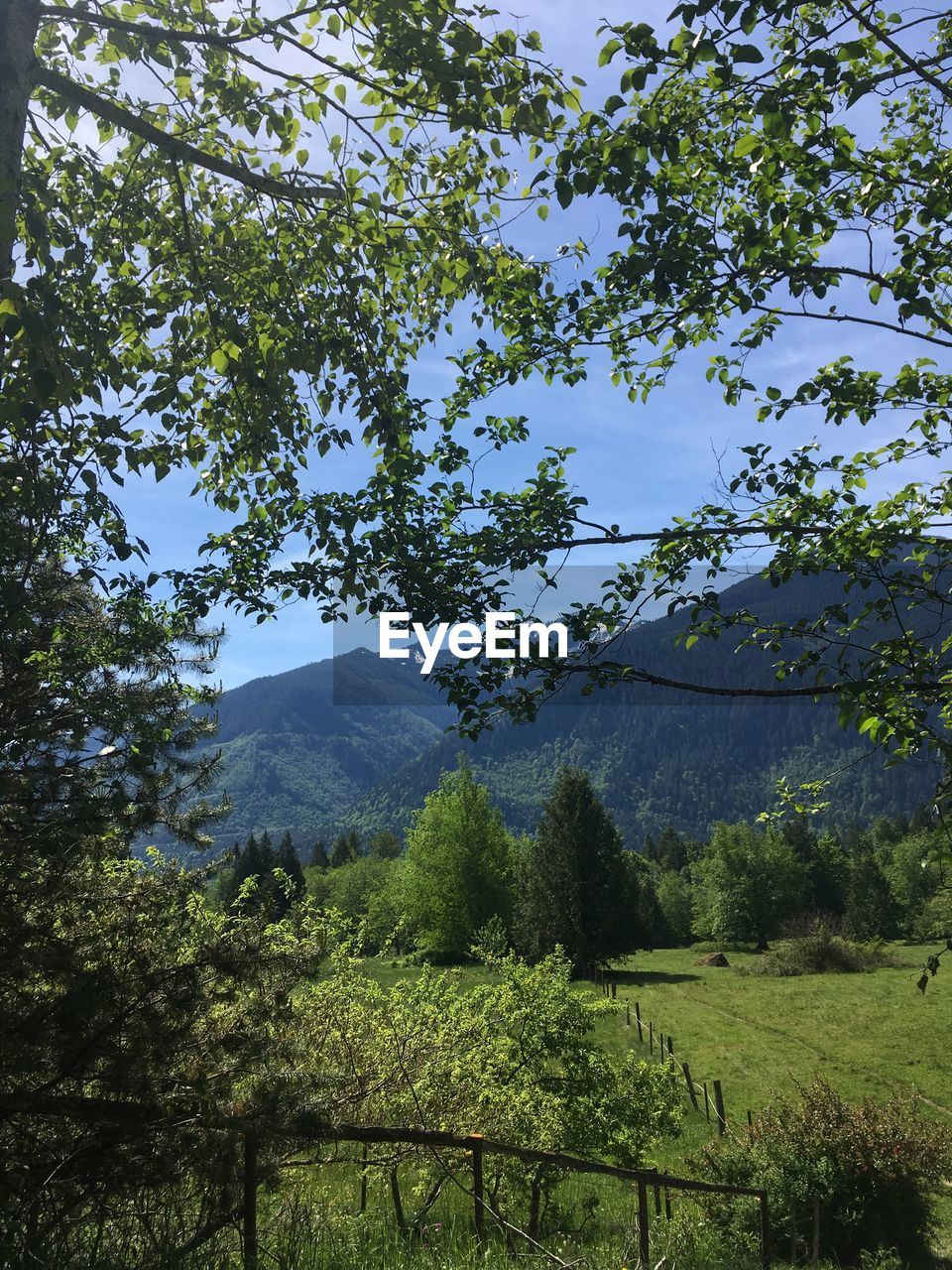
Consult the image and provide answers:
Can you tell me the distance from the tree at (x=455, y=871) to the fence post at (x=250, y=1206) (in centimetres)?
4323

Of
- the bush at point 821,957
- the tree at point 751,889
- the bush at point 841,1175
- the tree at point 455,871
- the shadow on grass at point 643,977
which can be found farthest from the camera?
the tree at point 751,889

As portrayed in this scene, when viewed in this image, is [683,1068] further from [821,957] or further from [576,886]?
[821,957]

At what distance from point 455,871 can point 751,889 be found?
1290 inches

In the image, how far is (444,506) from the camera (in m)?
6.01

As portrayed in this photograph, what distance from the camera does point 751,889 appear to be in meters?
68.9

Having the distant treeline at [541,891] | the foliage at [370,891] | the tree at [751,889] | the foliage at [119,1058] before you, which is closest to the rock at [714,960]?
the distant treeline at [541,891]

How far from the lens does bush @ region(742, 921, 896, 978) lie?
161 feet

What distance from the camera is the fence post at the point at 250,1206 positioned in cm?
390

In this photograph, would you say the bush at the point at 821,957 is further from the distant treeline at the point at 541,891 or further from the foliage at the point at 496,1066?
the foliage at the point at 496,1066

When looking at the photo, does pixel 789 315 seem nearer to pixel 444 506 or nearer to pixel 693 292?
pixel 693 292

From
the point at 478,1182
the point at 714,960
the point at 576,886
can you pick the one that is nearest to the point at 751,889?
the point at 714,960

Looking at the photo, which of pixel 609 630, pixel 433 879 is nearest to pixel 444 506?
pixel 609 630

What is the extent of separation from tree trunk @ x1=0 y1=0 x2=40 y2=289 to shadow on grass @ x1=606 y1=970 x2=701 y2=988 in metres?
46.6

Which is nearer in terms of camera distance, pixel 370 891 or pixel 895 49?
pixel 895 49
